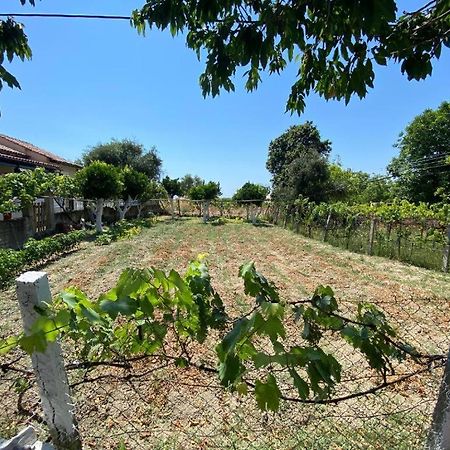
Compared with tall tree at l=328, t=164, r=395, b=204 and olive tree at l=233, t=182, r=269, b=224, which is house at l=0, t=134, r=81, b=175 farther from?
tall tree at l=328, t=164, r=395, b=204

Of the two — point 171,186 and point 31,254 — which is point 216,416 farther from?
point 171,186

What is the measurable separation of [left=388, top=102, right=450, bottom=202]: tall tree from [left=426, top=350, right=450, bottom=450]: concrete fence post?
1033 inches

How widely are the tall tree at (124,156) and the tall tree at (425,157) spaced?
23.0 meters

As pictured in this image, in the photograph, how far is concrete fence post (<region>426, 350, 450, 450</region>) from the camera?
1.28 metres

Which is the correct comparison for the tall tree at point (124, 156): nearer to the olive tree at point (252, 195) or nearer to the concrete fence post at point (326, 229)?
the olive tree at point (252, 195)

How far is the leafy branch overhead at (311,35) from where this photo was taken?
1.42 metres

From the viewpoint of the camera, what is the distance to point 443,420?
51.4 inches

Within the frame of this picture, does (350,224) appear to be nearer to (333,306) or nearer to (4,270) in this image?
(4,270)

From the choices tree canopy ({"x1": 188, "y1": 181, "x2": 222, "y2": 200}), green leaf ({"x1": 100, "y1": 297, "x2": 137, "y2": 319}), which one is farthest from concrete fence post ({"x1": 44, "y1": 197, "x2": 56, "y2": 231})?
green leaf ({"x1": 100, "y1": 297, "x2": 137, "y2": 319})

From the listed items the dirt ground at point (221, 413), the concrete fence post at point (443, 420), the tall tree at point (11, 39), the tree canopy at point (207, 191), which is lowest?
the dirt ground at point (221, 413)

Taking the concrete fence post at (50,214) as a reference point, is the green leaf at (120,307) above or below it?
above

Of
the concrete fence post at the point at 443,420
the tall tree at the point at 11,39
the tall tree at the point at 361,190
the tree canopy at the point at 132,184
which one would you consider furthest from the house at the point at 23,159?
the tall tree at the point at 361,190

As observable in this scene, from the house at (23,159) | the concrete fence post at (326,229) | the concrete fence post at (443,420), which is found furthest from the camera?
the concrete fence post at (326,229)

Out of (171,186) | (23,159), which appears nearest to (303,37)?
(23,159)
